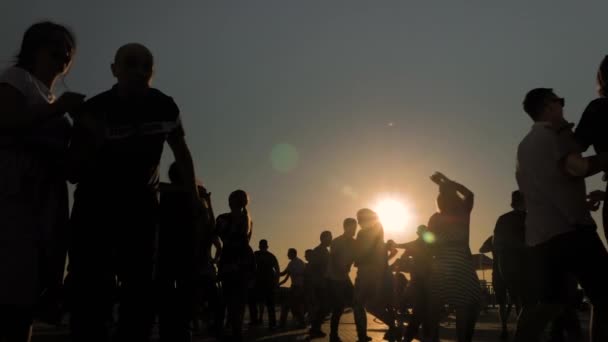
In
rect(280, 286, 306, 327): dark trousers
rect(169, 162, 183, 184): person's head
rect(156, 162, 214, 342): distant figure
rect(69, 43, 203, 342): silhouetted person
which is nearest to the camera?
rect(69, 43, 203, 342): silhouetted person

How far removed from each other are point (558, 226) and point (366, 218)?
5.63 meters

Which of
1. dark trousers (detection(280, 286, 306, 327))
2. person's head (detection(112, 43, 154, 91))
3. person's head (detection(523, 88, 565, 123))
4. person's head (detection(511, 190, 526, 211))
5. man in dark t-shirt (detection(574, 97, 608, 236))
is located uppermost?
person's head (detection(511, 190, 526, 211))

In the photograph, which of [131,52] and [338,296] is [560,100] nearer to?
[131,52]

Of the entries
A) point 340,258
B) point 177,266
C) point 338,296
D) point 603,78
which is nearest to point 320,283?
point 338,296

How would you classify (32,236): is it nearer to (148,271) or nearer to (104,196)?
(104,196)

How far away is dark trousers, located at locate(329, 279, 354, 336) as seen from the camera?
10.5 meters

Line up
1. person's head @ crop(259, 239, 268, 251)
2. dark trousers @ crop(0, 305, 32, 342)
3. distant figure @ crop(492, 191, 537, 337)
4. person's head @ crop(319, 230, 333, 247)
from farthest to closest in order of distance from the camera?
1. person's head @ crop(259, 239, 268, 251)
2. person's head @ crop(319, 230, 333, 247)
3. distant figure @ crop(492, 191, 537, 337)
4. dark trousers @ crop(0, 305, 32, 342)

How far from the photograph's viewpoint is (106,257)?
348 cm

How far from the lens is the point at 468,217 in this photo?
7031 millimetres

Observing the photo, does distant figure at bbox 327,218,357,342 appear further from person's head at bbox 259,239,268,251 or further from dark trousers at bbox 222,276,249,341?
person's head at bbox 259,239,268,251

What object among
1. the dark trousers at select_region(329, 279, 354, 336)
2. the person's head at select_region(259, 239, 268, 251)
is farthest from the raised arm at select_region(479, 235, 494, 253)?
the person's head at select_region(259, 239, 268, 251)

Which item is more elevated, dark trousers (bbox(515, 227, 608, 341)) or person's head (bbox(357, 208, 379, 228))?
person's head (bbox(357, 208, 379, 228))

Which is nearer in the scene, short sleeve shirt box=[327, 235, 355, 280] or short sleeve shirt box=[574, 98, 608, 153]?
short sleeve shirt box=[574, 98, 608, 153]

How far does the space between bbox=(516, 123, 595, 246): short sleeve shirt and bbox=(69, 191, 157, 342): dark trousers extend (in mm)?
2489
